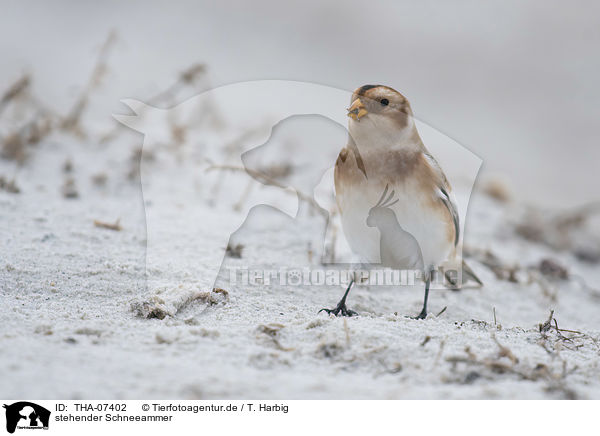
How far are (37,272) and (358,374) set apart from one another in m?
1.51

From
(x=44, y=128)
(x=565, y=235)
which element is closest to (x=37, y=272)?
(x=44, y=128)

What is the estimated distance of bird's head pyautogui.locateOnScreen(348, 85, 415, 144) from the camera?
2273 millimetres

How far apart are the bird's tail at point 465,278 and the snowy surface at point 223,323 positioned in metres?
0.07

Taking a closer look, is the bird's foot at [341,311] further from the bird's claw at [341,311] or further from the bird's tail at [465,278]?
the bird's tail at [465,278]

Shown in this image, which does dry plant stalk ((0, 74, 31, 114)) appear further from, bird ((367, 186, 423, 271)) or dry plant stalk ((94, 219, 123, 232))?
bird ((367, 186, 423, 271))

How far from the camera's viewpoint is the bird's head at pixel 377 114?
227cm

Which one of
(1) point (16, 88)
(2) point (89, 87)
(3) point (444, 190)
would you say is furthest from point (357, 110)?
(2) point (89, 87)

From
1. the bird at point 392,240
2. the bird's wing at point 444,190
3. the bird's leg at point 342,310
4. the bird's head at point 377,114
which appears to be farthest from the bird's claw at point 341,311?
the bird's head at point 377,114

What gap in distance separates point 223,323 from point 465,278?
165cm

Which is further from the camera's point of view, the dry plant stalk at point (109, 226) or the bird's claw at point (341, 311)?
the dry plant stalk at point (109, 226)

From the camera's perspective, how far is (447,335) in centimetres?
181

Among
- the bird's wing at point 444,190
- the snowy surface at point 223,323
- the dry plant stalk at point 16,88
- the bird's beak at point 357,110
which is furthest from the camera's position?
the dry plant stalk at point 16,88

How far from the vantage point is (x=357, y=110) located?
2.26m

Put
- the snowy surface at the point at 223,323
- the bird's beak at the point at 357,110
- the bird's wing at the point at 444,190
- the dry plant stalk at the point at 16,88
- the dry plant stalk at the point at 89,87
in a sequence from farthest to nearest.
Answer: the dry plant stalk at the point at 89,87
the dry plant stalk at the point at 16,88
the bird's wing at the point at 444,190
the bird's beak at the point at 357,110
the snowy surface at the point at 223,323
